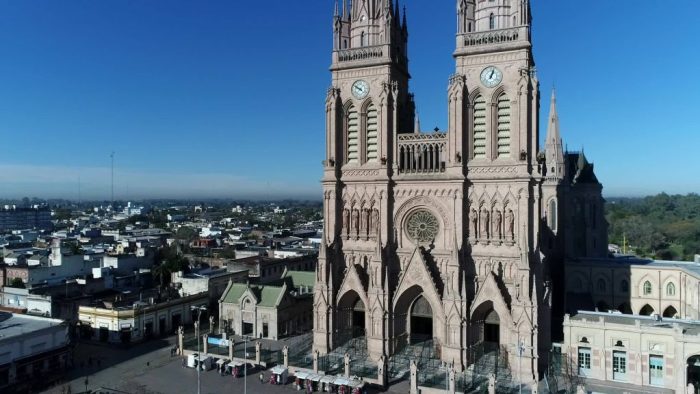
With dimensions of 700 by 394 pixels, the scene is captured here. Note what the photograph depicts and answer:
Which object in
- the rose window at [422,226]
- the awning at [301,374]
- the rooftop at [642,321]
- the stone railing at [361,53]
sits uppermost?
the stone railing at [361,53]

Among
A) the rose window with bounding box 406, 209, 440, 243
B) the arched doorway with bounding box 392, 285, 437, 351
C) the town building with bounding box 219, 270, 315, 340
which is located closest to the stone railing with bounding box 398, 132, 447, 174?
the rose window with bounding box 406, 209, 440, 243

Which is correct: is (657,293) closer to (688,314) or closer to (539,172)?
(688,314)

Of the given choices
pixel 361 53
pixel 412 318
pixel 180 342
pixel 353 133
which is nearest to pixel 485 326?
pixel 412 318

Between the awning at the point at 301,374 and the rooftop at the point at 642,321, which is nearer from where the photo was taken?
the rooftop at the point at 642,321

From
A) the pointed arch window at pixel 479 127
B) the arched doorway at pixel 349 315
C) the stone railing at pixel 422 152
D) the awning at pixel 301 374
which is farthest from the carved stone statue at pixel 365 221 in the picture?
the awning at pixel 301 374

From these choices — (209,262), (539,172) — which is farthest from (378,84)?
(209,262)

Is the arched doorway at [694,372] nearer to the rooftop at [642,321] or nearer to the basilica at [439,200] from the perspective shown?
the rooftop at [642,321]
